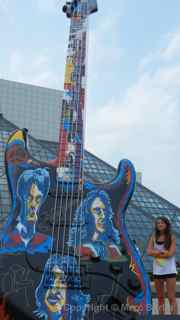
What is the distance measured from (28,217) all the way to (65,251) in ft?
2.29

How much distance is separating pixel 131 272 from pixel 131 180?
4.22 feet

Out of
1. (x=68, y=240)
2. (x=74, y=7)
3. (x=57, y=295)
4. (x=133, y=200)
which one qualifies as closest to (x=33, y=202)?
(x=68, y=240)

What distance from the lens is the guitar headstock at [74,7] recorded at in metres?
7.73

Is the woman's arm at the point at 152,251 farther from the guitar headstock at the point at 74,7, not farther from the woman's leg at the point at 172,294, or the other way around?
the guitar headstock at the point at 74,7

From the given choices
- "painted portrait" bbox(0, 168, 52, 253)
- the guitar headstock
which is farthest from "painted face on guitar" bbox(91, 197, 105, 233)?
the guitar headstock

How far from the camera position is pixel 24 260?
583 cm

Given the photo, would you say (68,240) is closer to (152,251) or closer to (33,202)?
(33,202)

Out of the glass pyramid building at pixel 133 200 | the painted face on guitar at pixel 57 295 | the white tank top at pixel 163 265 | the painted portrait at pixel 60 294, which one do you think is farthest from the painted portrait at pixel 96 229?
the glass pyramid building at pixel 133 200

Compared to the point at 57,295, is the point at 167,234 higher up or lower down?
higher up

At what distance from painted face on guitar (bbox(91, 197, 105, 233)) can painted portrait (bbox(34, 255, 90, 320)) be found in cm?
69

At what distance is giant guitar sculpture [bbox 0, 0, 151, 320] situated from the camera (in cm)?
555

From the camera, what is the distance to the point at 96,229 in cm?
625

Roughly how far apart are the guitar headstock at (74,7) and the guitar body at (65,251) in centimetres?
232

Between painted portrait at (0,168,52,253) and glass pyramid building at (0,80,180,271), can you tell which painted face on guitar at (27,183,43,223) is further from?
glass pyramid building at (0,80,180,271)
